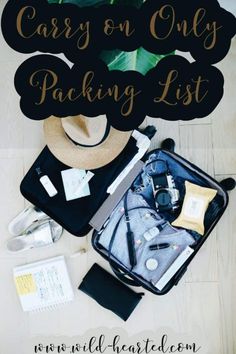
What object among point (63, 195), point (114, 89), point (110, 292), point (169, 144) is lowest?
point (110, 292)

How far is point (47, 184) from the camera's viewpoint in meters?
1.19

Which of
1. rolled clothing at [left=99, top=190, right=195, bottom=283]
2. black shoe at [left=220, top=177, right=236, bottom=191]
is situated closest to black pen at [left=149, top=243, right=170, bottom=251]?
rolled clothing at [left=99, top=190, right=195, bottom=283]

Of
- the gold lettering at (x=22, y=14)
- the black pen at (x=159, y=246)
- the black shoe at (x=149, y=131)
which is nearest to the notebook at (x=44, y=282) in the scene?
the black pen at (x=159, y=246)

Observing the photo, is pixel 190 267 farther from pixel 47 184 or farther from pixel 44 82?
pixel 44 82

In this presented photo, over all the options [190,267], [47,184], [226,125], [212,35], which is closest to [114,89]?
[212,35]

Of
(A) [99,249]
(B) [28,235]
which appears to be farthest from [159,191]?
(B) [28,235]

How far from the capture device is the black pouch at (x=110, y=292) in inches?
50.6

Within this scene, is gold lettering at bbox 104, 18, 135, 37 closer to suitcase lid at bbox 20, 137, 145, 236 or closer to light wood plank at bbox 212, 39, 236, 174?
suitcase lid at bbox 20, 137, 145, 236

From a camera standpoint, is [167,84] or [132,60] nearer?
[167,84]

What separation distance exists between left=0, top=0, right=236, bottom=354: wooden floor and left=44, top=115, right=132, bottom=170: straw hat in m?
0.23

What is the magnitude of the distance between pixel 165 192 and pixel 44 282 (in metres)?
0.43

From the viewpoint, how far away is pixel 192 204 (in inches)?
46.0

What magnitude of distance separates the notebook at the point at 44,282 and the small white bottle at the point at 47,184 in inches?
8.6

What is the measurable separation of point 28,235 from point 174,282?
0.40 m
